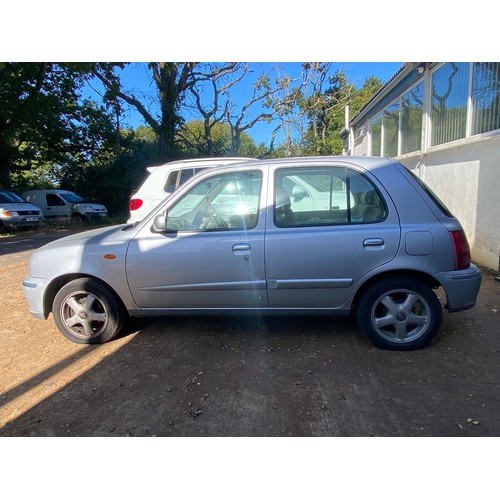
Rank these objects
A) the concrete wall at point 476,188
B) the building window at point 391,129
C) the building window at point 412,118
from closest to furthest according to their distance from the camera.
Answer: the concrete wall at point 476,188, the building window at point 412,118, the building window at point 391,129

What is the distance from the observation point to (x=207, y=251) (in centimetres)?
305

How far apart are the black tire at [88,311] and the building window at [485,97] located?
618 centimetres

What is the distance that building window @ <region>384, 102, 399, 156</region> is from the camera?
1084cm

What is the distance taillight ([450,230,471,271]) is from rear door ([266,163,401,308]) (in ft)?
1.60

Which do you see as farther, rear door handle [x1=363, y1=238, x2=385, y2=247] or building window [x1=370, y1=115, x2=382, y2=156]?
building window [x1=370, y1=115, x2=382, y2=156]

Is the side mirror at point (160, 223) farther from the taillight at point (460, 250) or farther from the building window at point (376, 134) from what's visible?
the building window at point (376, 134)

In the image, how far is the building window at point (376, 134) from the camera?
13.1m

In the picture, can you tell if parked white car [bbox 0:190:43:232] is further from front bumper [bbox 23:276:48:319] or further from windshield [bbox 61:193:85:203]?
front bumper [bbox 23:276:48:319]

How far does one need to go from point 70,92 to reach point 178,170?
1543 centimetres

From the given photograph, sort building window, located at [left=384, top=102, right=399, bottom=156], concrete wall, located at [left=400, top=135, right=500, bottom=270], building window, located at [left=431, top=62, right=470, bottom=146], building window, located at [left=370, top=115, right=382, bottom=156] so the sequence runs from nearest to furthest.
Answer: concrete wall, located at [left=400, top=135, right=500, bottom=270] → building window, located at [left=431, top=62, right=470, bottom=146] → building window, located at [left=384, top=102, right=399, bottom=156] → building window, located at [left=370, top=115, right=382, bottom=156]

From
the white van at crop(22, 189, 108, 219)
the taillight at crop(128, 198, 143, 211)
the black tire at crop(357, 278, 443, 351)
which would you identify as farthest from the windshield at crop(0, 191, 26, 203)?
the black tire at crop(357, 278, 443, 351)

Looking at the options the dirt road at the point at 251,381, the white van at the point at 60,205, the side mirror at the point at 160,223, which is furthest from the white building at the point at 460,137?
the white van at the point at 60,205

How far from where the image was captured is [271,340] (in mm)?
3348

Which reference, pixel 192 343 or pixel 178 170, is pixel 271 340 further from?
pixel 178 170
